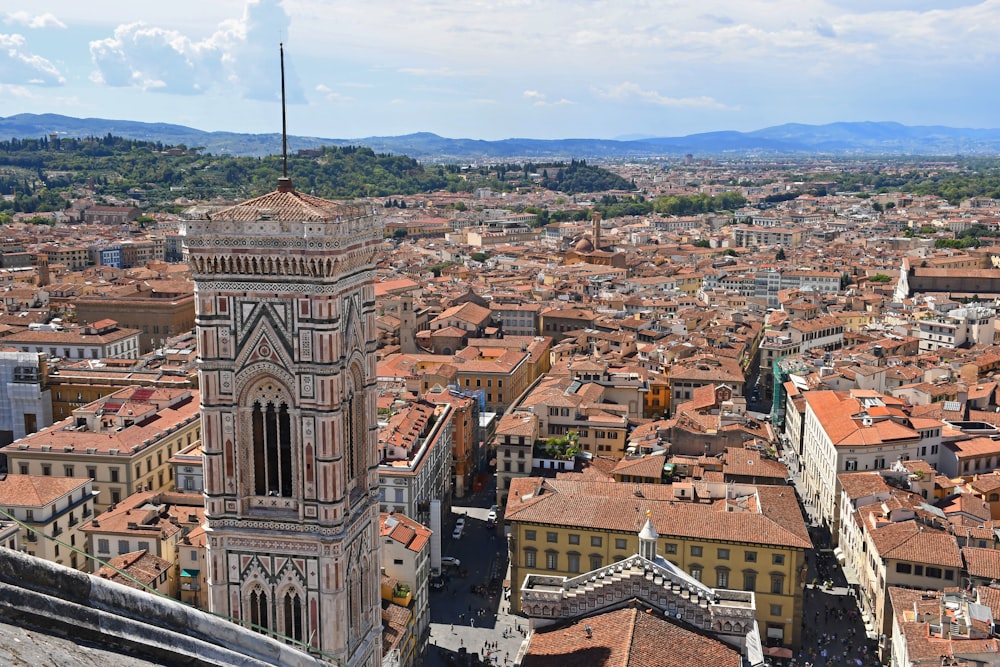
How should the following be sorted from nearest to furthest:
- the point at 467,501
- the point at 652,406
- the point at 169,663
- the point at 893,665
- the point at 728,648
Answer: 1. the point at 169,663
2. the point at 728,648
3. the point at 893,665
4. the point at 467,501
5. the point at 652,406

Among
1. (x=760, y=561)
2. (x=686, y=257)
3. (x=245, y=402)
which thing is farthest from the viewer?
(x=686, y=257)

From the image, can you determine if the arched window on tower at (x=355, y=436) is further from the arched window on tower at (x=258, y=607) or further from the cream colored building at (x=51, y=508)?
the cream colored building at (x=51, y=508)

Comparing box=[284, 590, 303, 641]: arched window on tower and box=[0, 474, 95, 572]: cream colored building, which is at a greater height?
box=[284, 590, 303, 641]: arched window on tower

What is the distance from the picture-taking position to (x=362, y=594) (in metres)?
23.6

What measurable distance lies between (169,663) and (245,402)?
16658mm

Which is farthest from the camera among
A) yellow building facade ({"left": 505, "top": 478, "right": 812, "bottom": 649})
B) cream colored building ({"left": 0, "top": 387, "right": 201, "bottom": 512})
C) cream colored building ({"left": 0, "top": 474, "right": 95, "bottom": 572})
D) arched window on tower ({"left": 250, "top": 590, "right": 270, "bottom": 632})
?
cream colored building ({"left": 0, "top": 387, "right": 201, "bottom": 512})

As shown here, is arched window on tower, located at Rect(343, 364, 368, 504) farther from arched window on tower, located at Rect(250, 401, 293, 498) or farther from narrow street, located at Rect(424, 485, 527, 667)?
narrow street, located at Rect(424, 485, 527, 667)

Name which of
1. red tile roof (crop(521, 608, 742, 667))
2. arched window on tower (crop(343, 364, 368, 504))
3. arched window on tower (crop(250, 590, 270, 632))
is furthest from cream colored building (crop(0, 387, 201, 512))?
red tile roof (crop(521, 608, 742, 667))

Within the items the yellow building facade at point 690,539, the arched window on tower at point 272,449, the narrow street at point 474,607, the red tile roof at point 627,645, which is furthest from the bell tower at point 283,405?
the yellow building facade at point 690,539

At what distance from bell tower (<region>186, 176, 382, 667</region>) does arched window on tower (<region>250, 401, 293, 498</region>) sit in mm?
22

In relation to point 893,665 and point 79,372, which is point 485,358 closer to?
point 79,372

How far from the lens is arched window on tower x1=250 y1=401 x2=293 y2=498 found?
2191 cm

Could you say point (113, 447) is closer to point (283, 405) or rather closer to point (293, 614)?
point (293, 614)

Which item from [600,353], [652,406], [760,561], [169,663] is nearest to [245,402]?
[169,663]
